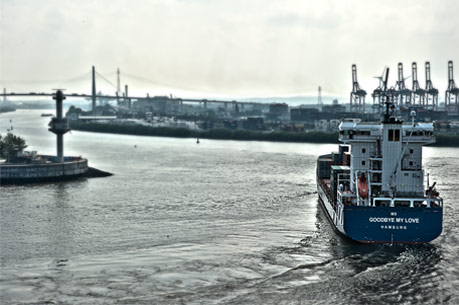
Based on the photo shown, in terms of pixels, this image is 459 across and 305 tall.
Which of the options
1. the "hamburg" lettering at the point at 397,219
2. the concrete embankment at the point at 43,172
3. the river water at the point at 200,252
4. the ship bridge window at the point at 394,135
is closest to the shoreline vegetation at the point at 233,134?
the river water at the point at 200,252

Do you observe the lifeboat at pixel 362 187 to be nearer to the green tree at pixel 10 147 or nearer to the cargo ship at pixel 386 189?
the cargo ship at pixel 386 189

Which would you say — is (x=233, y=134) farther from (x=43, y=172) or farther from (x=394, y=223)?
(x=394, y=223)

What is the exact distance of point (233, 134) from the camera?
5544cm

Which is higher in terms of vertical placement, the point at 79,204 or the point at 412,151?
the point at 412,151

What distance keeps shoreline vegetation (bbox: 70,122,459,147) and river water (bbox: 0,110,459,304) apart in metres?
25.8

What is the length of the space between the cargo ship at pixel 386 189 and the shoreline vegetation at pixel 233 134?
3142cm

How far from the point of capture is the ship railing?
13312 millimetres

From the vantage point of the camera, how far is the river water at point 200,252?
10320mm

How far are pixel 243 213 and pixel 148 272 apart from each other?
610 centimetres

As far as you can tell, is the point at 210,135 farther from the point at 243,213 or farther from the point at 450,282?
the point at 450,282

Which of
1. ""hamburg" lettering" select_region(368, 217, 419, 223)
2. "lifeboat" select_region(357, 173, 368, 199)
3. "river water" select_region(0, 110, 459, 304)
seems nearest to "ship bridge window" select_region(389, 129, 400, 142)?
"lifeboat" select_region(357, 173, 368, 199)

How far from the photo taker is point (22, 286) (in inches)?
415

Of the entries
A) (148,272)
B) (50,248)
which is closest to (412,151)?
(148,272)

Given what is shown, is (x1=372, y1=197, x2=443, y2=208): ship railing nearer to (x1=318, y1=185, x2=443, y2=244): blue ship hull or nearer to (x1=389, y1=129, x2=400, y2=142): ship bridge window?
(x1=318, y1=185, x2=443, y2=244): blue ship hull
